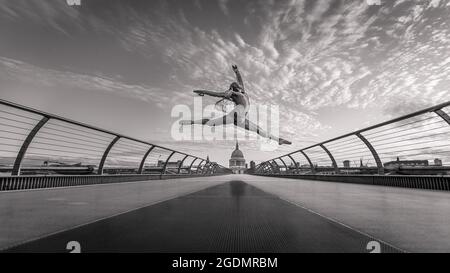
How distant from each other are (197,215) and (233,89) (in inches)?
690

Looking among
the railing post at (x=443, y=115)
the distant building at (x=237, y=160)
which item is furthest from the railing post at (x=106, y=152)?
the distant building at (x=237, y=160)

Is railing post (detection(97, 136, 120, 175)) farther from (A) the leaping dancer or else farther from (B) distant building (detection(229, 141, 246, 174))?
(B) distant building (detection(229, 141, 246, 174))

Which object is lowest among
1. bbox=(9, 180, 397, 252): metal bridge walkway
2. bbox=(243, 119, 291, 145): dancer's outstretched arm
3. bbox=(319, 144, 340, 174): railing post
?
bbox=(9, 180, 397, 252): metal bridge walkway

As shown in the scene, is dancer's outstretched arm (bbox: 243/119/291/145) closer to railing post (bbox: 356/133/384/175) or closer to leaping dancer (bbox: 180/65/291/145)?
leaping dancer (bbox: 180/65/291/145)

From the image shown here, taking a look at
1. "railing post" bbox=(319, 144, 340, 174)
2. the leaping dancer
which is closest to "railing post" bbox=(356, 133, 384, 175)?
"railing post" bbox=(319, 144, 340, 174)

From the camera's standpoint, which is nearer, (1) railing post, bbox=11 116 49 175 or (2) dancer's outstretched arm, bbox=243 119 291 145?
(1) railing post, bbox=11 116 49 175

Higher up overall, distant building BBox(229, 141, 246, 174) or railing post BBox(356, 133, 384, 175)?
distant building BBox(229, 141, 246, 174)

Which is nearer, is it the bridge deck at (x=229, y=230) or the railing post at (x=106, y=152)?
the bridge deck at (x=229, y=230)

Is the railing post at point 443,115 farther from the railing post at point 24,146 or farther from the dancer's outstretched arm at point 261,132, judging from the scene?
the dancer's outstretched arm at point 261,132

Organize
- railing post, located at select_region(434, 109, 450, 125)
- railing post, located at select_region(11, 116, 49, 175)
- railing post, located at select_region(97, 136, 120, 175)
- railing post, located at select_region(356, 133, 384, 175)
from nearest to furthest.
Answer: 1. railing post, located at select_region(434, 109, 450, 125)
2. railing post, located at select_region(11, 116, 49, 175)
3. railing post, located at select_region(356, 133, 384, 175)
4. railing post, located at select_region(97, 136, 120, 175)

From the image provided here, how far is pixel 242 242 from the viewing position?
2023 millimetres

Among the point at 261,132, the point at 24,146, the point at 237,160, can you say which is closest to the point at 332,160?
the point at 261,132

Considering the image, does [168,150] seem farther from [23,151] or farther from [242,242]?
[242,242]

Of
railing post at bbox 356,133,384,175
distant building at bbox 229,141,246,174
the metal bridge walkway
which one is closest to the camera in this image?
Result: the metal bridge walkway
